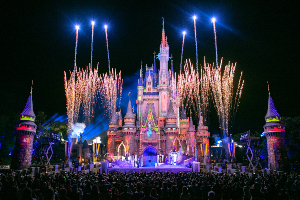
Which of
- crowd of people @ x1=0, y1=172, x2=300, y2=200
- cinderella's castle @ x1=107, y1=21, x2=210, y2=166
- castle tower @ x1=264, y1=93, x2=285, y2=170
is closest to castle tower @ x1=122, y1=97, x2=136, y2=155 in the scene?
cinderella's castle @ x1=107, y1=21, x2=210, y2=166

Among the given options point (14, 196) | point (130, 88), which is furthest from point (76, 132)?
point (14, 196)

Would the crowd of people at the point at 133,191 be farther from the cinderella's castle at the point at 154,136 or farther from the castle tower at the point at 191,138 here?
the castle tower at the point at 191,138

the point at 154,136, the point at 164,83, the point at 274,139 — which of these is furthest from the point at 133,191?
the point at 164,83

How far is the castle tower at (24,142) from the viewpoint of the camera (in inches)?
1520

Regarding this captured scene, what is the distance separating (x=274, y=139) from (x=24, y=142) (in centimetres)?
4417

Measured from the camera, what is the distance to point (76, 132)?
278 feet

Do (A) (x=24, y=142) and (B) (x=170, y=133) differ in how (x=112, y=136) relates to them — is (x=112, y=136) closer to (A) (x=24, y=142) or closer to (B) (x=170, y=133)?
(B) (x=170, y=133)

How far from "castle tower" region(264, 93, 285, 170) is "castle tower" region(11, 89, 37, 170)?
42.4 m

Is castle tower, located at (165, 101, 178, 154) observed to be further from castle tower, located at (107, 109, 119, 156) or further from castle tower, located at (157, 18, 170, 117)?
castle tower, located at (107, 109, 119, 156)

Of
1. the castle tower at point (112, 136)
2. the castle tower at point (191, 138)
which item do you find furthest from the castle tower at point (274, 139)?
the castle tower at point (112, 136)

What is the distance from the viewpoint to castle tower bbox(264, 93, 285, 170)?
3994 centimetres

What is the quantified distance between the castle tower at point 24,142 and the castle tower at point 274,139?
42.4 m

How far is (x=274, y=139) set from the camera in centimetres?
4125

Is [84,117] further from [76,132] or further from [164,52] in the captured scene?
[164,52]
